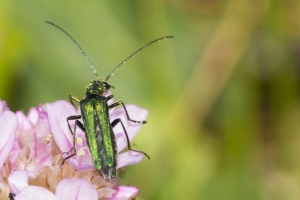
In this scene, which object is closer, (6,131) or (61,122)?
(6,131)

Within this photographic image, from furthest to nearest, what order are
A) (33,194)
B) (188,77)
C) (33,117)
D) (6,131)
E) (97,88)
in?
1. (188,77)
2. (33,117)
3. (97,88)
4. (6,131)
5. (33,194)

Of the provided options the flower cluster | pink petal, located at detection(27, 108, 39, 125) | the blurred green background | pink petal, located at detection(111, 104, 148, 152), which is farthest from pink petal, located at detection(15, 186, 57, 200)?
the blurred green background

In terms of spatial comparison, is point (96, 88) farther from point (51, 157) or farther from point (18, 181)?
point (18, 181)

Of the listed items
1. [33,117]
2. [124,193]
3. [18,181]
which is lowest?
[124,193]

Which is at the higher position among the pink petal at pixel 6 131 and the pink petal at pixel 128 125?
the pink petal at pixel 6 131

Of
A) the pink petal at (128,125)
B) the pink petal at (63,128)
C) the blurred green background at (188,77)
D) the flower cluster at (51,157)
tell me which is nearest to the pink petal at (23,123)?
the flower cluster at (51,157)

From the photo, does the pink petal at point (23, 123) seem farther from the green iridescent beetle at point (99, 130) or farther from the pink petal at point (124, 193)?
the pink petal at point (124, 193)

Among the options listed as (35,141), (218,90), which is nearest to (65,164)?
(35,141)

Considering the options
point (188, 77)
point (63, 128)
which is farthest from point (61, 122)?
point (188, 77)
